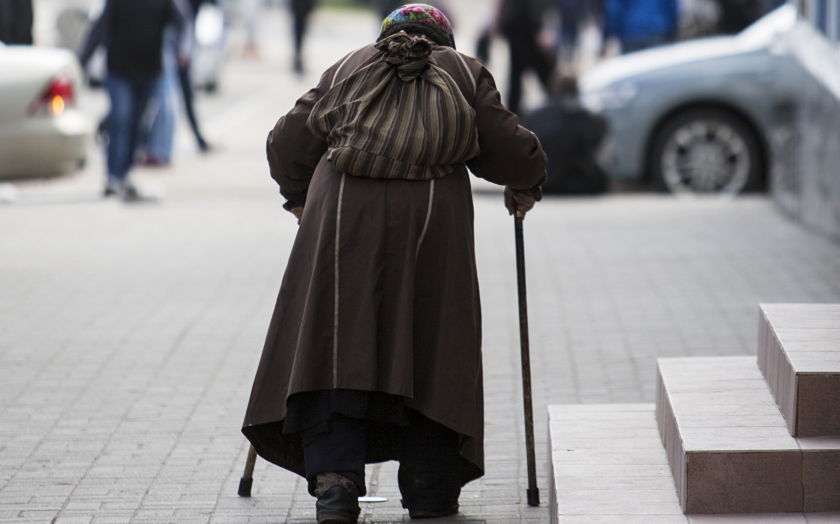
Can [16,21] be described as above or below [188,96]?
above

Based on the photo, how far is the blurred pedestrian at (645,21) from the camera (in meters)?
15.4

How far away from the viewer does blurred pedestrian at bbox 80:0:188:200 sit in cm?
1098

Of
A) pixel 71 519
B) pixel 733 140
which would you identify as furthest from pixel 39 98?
pixel 71 519

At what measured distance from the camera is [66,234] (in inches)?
375

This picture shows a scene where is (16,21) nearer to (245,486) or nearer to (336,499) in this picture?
(245,486)

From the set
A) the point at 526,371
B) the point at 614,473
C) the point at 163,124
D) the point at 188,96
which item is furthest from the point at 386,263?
the point at 188,96

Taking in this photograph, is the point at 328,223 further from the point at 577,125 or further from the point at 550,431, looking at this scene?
the point at 577,125

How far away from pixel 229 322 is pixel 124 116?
4.91 meters

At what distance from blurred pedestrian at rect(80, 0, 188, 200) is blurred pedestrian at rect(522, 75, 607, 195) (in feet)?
11.4

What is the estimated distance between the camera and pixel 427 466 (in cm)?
381

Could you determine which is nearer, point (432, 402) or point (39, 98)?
point (432, 402)

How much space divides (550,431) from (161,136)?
9614 mm

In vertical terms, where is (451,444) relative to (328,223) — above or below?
below

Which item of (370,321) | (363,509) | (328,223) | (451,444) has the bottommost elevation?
(363,509)
